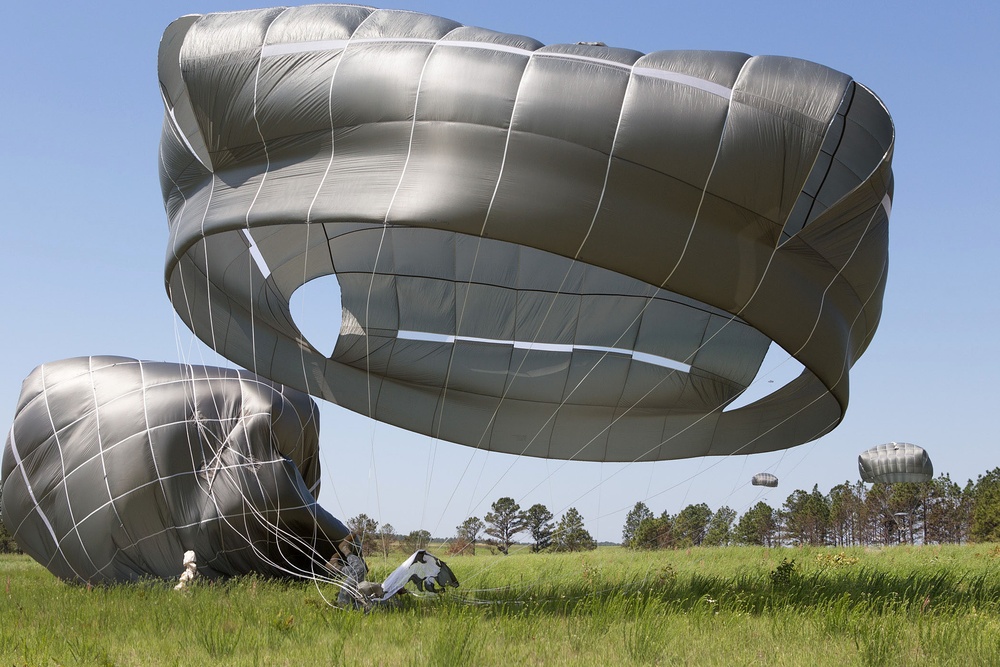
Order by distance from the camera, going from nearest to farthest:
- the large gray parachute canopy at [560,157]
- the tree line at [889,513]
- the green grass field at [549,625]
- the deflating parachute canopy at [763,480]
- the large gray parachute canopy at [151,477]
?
the green grass field at [549,625] < the large gray parachute canopy at [560,157] < the large gray parachute canopy at [151,477] < the deflating parachute canopy at [763,480] < the tree line at [889,513]

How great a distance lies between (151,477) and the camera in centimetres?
1227

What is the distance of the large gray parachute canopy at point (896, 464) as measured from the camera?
30.9m

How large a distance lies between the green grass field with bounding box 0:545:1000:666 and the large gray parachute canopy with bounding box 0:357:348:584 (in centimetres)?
128

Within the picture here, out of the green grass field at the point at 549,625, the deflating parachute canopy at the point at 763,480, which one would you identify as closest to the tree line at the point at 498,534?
the green grass field at the point at 549,625

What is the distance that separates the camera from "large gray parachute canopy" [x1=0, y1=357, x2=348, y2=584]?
1233 cm

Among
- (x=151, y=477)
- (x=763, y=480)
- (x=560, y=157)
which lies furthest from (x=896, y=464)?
(x=560, y=157)

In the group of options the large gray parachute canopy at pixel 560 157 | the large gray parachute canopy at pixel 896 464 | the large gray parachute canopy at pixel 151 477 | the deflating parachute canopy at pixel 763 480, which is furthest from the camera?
the deflating parachute canopy at pixel 763 480

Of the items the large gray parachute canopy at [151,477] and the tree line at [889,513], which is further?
the tree line at [889,513]

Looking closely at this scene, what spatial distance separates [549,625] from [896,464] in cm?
2844

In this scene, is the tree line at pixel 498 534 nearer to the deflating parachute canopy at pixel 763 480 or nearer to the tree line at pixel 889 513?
the deflating parachute canopy at pixel 763 480

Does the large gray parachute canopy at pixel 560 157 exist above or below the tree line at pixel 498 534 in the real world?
above

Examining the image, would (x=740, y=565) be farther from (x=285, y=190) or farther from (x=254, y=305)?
(x=285, y=190)

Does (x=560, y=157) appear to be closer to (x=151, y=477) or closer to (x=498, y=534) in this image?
(x=151, y=477)

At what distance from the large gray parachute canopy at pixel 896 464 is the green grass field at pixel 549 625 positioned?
21.7 metres
